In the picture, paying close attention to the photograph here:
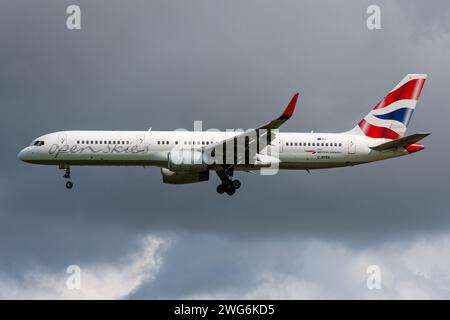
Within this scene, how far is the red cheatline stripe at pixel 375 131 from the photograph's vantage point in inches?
3184

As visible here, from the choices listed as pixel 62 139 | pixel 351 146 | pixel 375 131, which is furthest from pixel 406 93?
pixel 62 139

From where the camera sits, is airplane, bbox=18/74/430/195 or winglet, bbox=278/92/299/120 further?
airplane, bbox=18/74/430/195

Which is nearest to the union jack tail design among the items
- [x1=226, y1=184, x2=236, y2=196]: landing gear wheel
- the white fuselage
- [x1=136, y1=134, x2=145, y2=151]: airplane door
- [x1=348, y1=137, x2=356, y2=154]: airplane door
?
[x1=348, y1=137, x2=356, y2=154]: airplane door

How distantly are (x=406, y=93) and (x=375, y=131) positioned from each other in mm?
5567

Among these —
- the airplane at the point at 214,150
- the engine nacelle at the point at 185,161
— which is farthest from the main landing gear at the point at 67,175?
the engine nacelle at the point at 185,161

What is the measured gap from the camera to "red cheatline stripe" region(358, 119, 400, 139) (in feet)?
265

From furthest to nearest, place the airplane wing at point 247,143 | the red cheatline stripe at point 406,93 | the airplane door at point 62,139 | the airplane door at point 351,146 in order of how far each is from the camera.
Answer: the red cheatline stripe at point 406,93, the airplane door at point 351,146, the airplane door at point 62,139, the airplane wing at point 247,143

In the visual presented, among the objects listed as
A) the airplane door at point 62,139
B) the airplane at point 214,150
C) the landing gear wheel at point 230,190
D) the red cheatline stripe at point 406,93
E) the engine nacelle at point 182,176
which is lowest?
the landing gear wheel at point 230,190

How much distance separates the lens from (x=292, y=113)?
222 ft

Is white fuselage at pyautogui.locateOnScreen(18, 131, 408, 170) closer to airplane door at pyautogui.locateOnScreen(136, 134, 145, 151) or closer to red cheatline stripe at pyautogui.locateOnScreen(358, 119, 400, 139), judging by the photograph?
airplane door at pyautogui.locateOnScreen(136, 134, 145, 151)

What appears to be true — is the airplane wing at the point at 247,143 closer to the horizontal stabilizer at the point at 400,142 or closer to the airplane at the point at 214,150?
the airplane at the point at 214,150

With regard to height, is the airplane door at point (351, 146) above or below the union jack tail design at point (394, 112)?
below
